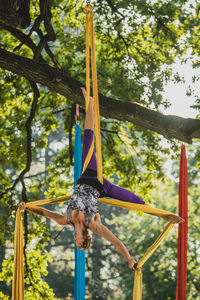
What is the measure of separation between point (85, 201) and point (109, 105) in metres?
1.15

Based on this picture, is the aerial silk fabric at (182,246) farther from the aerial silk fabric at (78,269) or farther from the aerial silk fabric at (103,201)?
the aerial silk fabric at (78,269)

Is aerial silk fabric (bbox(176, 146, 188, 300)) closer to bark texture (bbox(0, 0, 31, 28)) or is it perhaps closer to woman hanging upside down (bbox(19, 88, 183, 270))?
woman hanging upside down (bbox(19, 88, 183, 270))

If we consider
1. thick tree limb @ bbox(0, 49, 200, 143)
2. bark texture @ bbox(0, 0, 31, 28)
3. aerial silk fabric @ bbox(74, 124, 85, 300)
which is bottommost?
aerial silk fabric @ bbox(74, 124, 85, 300)

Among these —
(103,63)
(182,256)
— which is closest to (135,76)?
(103,63)

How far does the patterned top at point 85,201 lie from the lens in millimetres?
3064

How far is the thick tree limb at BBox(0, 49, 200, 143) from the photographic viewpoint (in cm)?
363

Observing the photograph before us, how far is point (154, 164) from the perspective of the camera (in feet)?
18.2

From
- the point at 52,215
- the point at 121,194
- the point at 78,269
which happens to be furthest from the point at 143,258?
the point at 78,269

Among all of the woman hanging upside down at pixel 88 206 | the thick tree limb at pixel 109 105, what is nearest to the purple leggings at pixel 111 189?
the woman hanging upside down at pixel 88 206

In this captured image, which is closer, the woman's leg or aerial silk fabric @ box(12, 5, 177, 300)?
aerial silk fabric @ box(12, 5, 177, 300)

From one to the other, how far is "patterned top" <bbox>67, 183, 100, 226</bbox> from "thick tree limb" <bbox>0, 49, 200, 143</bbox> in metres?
0.97

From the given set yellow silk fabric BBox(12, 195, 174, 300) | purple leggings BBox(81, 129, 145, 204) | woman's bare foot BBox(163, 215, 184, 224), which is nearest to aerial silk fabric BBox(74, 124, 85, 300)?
purple leggings BBox(81, 129, 145, 204)

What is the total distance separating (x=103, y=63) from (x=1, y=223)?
2526mm

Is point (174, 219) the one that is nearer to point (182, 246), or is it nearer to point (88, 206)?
point (182, 246)
